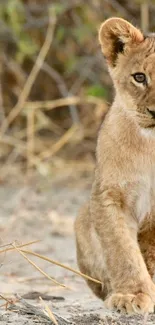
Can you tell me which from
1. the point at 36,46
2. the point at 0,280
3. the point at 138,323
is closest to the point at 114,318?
the point at 138,323

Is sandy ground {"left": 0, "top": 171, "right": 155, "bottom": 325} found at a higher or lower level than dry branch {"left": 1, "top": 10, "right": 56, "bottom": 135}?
lower

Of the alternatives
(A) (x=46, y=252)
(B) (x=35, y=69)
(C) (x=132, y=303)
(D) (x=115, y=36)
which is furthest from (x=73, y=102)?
(C) (x=132, y=303)

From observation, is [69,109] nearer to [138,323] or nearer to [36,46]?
[36,46]

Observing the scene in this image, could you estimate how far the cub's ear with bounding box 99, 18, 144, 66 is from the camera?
486 centimetres

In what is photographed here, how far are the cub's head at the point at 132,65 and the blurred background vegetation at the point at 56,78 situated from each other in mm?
3686

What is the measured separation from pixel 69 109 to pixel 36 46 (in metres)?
0.82

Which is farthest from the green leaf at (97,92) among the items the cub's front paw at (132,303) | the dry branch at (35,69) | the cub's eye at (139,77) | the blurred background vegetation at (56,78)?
the cub's front paw at (132,303)

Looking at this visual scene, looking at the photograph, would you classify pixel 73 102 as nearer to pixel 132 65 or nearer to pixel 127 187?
pixel 132 65

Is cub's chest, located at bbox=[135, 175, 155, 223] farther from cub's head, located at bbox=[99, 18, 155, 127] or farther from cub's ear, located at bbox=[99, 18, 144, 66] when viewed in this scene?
cub's ear, located at bbox=[99, 18, 144, 66]

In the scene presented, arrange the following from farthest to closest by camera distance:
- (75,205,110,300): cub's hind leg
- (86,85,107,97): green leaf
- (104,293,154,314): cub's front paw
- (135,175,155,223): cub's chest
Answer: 1. (86,85,107,97): green leaf
2. (75,205,110,300): cub's hind leg
3. (135,175,155,223): cub's chest
4. (104,293,154,314): cub's front paw

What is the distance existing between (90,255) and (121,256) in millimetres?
421

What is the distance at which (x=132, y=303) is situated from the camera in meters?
4.33

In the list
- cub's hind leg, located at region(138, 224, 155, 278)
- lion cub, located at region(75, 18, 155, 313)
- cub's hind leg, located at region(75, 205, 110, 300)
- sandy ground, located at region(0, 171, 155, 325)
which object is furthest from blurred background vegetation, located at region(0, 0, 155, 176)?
cub's hind leg, located at region(138, 224, 155, 278)

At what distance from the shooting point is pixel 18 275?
5.94 m
